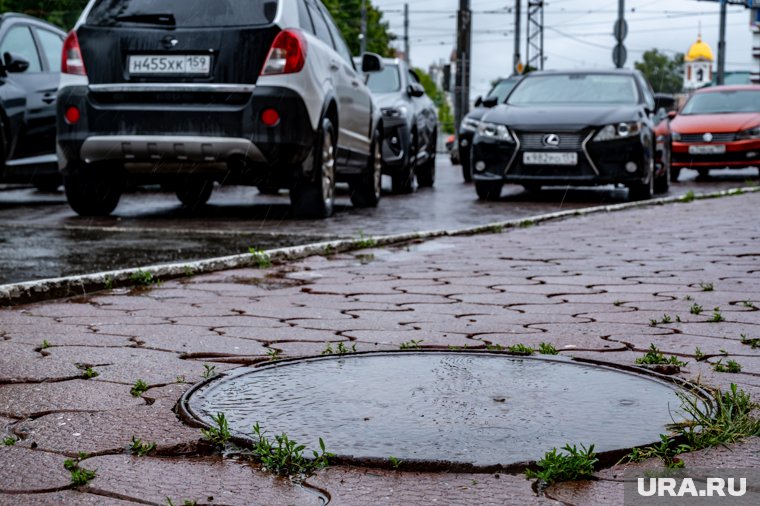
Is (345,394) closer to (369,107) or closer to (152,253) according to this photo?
(152,253)

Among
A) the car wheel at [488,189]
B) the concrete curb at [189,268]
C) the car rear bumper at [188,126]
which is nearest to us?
the concrete curb at [189,268]

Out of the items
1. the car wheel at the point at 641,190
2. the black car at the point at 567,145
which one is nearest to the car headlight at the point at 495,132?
the black car at the point at 567,145

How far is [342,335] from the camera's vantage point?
14.5 feet

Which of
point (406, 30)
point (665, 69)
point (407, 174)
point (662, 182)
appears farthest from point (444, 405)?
point (665, 69)

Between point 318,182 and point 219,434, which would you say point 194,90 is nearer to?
point 318,182

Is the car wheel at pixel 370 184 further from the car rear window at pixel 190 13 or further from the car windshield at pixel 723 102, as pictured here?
the car windshield at pixel 723 102

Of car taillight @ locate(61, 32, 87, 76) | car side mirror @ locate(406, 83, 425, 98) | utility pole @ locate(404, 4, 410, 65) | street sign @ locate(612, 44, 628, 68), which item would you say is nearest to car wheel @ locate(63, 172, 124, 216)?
car taillight @ locate(61, 32, 87, 76)

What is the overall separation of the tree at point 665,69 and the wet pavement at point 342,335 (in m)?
137

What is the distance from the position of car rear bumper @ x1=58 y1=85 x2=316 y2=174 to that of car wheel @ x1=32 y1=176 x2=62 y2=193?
3687 millimetres

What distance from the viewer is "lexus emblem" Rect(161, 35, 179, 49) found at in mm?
8859

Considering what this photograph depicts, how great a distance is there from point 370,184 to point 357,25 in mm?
68716

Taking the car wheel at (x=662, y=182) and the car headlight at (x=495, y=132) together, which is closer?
the car headlight at (x=495, y=132)

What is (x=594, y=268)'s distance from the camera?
260 inches

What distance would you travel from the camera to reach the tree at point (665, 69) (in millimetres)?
140500
